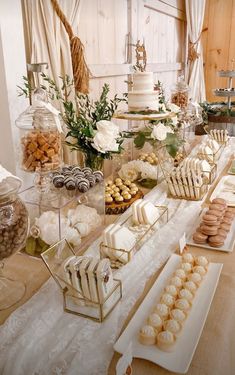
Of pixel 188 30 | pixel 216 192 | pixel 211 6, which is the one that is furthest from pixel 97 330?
pixel 211 6

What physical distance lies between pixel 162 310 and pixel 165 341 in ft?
0.27

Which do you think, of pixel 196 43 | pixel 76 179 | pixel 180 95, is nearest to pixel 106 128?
pixel 76 179

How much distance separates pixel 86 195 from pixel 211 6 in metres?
3.83

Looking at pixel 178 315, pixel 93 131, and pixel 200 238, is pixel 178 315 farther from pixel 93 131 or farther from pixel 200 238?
pixel 93 131

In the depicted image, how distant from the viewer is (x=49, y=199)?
105cm

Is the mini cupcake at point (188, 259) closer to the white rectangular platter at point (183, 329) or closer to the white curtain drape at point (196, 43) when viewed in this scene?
the white rectangular platter at point (183, 329)

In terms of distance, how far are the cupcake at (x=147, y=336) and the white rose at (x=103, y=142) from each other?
734 millimetres

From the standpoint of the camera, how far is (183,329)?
27.9 inches

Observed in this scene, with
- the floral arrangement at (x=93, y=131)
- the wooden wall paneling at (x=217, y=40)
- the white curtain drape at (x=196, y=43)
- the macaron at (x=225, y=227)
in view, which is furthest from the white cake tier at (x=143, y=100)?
the wooden wall paneling at (x=217, y=40)

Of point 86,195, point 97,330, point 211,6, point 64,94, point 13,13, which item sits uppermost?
point 211,6

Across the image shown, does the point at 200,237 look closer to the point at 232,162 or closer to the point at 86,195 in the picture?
the point at 86,195

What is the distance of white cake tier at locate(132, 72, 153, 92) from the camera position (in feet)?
4.88

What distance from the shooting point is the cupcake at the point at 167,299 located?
0.75 metres

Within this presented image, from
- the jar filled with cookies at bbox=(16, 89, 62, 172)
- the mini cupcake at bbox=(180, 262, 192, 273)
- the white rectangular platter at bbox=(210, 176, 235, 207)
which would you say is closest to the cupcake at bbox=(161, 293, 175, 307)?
the mini cupcake at bbox=(180, 262, 192, 273)
